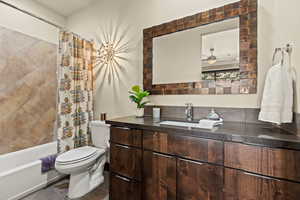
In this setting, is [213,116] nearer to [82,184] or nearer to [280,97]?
[280,97]

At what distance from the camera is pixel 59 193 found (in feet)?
6.09

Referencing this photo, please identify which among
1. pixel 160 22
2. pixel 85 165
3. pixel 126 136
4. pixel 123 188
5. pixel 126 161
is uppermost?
pixel 160 22

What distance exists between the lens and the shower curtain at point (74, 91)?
203 cm

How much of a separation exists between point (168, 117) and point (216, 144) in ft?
2.64

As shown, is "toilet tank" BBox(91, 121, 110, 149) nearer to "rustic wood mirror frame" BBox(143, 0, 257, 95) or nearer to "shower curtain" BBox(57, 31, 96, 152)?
"shower curtain" BBox(57, 31, 96, 152)

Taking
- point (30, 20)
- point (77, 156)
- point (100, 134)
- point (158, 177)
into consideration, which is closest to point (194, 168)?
point (158, 177)

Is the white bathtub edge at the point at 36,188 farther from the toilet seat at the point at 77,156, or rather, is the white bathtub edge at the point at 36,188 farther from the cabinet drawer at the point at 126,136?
the cabinet drawer at the point at 126,136

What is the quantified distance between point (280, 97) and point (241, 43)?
1.99 feet

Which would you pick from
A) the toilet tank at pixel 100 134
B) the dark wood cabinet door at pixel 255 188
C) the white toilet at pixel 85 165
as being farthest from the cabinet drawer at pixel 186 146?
the toilet tank at pixel 100 134

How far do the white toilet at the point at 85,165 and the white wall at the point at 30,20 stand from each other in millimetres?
1704

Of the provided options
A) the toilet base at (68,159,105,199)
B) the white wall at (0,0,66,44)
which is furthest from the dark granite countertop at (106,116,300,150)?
the white wall at (0,0,66,44)

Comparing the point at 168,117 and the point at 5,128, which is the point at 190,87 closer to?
the point at 168,117

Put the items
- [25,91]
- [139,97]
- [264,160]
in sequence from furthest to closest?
[25,91] < [139,97] < [264,160]

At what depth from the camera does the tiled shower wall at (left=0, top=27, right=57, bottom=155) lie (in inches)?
81.8
